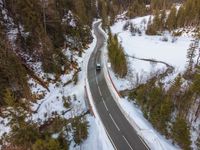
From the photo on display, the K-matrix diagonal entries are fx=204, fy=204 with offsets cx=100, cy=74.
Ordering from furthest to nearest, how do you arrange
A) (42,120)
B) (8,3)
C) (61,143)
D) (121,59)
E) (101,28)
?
(101,28) < (121,59) < (8,3) < (42,120) < (61,143)

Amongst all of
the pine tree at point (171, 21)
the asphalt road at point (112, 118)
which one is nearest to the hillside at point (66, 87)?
the asphalt road at point (112, 118)

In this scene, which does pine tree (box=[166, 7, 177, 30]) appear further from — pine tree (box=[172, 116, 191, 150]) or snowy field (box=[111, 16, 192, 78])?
pine tree (box=[172, 116, 191, 150])

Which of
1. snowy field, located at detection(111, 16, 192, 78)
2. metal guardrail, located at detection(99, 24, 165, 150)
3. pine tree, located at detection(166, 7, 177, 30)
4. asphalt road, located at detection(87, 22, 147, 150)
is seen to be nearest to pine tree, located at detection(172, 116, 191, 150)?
metal guardrail, located at detection(99, 24, 165, 150)

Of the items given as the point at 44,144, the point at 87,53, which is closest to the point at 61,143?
the point at 44,144

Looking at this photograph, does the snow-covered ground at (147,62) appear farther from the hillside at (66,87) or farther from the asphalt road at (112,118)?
the asphalt road at (112,118)

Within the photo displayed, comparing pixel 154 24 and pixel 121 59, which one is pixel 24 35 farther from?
pixel 154 24
